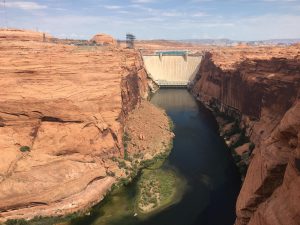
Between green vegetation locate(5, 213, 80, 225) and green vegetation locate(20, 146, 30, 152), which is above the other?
green vegetation locate(20, 146, 30, 152)

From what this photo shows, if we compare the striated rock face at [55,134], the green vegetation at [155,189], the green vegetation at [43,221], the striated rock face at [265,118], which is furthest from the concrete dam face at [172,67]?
the green vegetation at [43,221]

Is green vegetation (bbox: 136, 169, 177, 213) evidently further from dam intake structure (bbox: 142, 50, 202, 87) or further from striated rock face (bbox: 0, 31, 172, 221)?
dam intake structure (bbox: 142, 50, 202, 87)

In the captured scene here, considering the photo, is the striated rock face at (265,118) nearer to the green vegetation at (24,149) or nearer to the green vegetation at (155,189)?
the green vegetation at (155,189)

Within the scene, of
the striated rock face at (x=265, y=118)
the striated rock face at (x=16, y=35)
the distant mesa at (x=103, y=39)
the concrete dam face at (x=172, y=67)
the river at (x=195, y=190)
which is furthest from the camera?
the distant mesa at (x=103, y=39)

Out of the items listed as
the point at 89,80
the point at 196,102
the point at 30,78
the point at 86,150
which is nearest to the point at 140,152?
the point at 86,150

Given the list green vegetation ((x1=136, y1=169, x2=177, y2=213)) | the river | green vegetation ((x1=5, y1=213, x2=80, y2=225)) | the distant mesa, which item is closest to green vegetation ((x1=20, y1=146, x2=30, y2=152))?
green vegetation ((x1=5, y1=213, x2=80, y2=225))

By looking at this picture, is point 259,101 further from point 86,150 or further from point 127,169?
point 86,150
